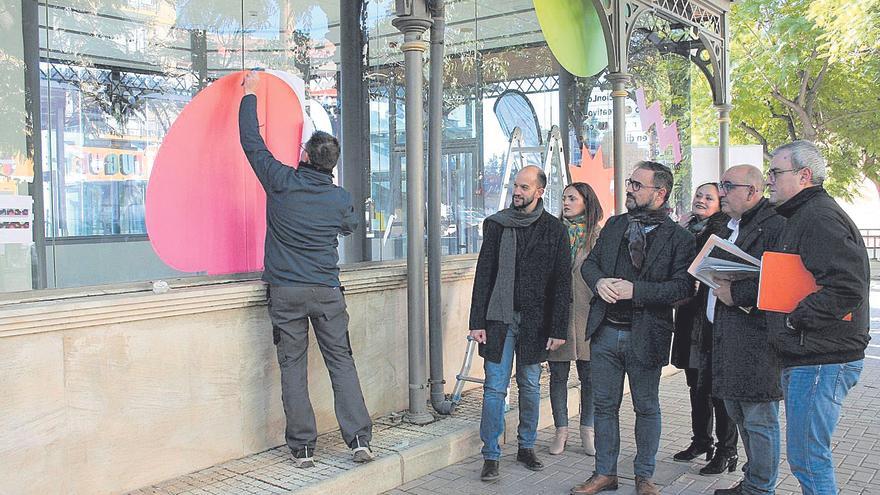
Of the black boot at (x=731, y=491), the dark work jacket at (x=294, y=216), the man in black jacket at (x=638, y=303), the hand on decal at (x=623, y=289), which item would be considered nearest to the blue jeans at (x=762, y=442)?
the black boot at (x=731, y=491)

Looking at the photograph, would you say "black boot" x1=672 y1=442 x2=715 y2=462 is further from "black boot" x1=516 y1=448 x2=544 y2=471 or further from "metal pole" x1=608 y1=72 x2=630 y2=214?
"metal pole" x1=608 y1=72 x2=630 y2=214

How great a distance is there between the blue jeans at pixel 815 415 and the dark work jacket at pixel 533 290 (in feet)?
4.87

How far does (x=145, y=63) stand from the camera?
15.4 feet

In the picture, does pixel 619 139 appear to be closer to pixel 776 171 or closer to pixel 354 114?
pixel 354 114

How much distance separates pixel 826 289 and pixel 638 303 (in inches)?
40.2

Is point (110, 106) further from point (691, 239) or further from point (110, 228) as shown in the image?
point (691, 239)

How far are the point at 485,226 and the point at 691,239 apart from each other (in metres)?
1.24

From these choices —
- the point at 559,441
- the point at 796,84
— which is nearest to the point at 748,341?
the point at 559,441

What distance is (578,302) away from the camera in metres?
5.26

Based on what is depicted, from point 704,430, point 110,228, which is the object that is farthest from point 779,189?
point 110,228

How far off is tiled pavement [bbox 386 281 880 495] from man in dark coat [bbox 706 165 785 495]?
74 cm

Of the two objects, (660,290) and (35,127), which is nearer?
(660,290)

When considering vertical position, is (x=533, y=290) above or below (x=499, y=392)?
above

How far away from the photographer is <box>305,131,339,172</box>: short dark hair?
4445 millimetres
